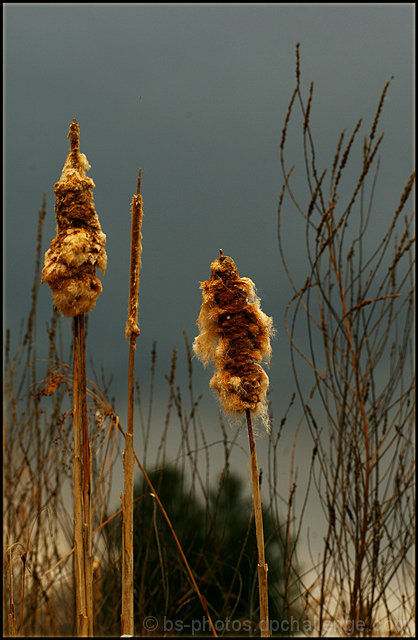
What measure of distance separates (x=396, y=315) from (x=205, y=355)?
1.42 m

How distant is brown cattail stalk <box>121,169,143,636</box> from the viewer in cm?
112

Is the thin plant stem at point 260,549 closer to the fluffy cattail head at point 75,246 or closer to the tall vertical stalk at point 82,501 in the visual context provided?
the tall vertical stalk at point 82,501

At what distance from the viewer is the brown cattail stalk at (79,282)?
43.4 inches

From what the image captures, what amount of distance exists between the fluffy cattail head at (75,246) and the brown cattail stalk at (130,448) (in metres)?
0.07

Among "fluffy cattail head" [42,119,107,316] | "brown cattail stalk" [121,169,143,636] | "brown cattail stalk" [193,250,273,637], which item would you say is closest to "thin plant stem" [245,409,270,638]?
"brown cattail stalk" [193,250,273,637]

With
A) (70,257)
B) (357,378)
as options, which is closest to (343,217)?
(357,378)

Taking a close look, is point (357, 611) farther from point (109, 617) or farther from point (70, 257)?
point (70, 257)

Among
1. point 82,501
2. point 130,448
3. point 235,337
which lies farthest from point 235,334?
point 82,501

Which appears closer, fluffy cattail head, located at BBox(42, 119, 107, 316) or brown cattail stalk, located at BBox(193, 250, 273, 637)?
fluffy cattail head, located at BBox(42, 119, 107, 316)

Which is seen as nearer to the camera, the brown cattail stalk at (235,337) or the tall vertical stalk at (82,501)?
the tall vertical stalk at (82,501)

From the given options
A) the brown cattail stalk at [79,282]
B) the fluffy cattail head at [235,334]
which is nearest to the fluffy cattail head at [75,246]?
the brown cattail stalk at [79,282]

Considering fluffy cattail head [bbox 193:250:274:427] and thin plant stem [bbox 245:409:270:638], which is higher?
fluffy cattail head [bbox 193:250:274:427]

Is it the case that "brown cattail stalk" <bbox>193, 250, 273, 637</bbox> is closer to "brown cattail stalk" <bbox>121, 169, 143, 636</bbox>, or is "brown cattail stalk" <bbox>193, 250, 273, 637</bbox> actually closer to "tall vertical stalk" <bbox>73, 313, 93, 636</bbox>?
"brown cattail stalk" <bbox>121, 169, 143, 636</bbox>

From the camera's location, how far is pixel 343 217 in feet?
7.87
